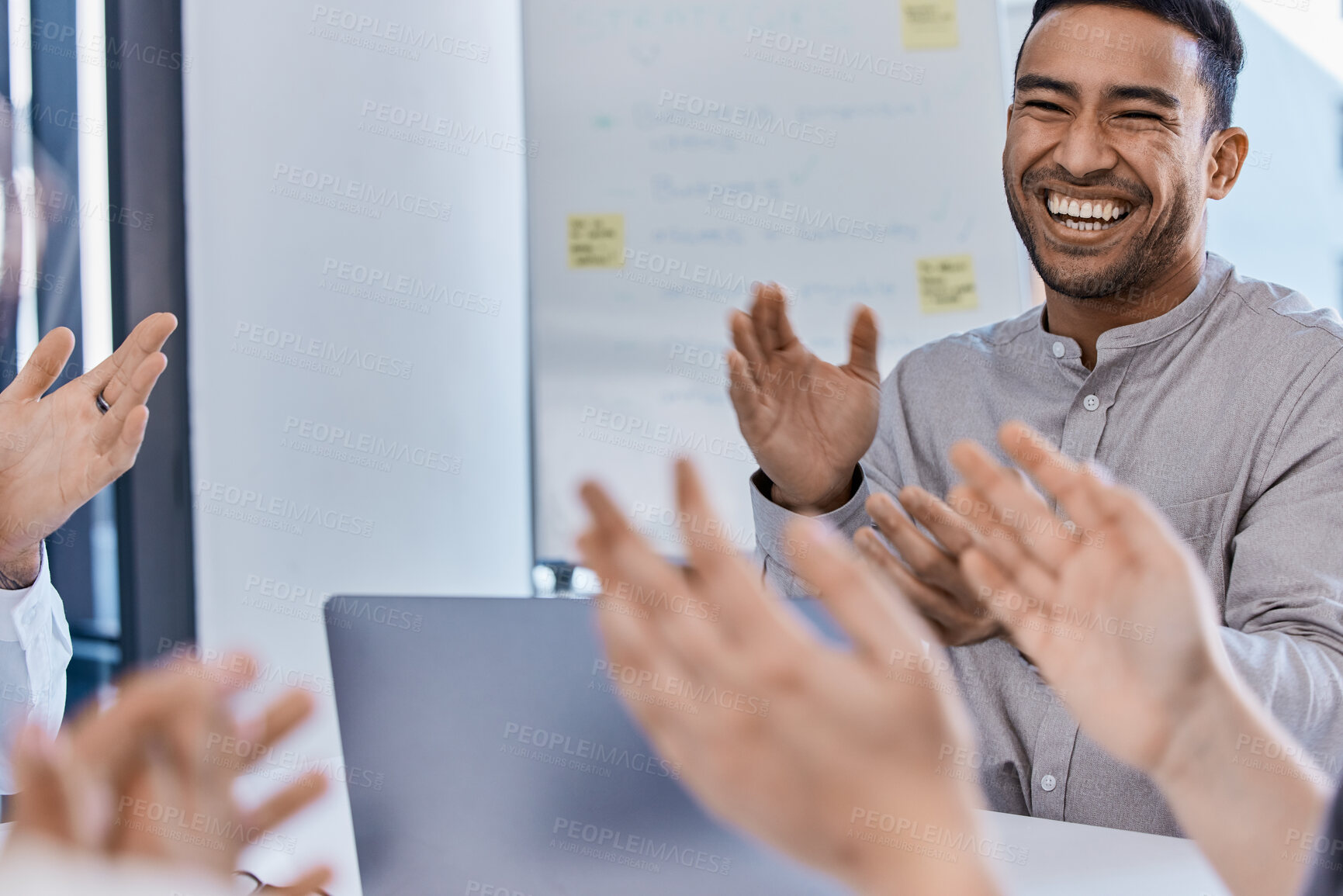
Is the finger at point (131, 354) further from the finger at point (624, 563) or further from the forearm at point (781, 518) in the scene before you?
the finger at point (624, 563)

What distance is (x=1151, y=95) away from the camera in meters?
1.28

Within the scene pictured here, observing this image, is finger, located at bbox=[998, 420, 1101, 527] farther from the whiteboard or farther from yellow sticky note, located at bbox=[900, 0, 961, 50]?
yellow sticky note, located at bbox=[900, 0, 961, 50]

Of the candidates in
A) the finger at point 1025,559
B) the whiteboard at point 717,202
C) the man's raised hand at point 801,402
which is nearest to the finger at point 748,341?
the man's raised hand at point 801,402

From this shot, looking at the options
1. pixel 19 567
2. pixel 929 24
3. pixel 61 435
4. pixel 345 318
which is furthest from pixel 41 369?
pixel 929 24

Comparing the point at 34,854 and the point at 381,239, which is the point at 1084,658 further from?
the point at 381,239

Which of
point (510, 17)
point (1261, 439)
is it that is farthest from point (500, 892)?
point (510, 17)

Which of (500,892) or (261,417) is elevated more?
(261,417)

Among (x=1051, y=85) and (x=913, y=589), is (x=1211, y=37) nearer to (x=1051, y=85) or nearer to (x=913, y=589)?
(x=1051, y=85)

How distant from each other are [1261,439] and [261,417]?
73.5 inches

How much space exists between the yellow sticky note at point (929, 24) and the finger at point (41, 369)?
1642 mm

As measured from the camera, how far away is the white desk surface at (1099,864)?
77 cm

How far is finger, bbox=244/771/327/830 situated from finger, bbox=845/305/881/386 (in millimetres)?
931

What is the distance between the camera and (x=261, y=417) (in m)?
2.17

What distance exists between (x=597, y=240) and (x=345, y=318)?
0.59 m
